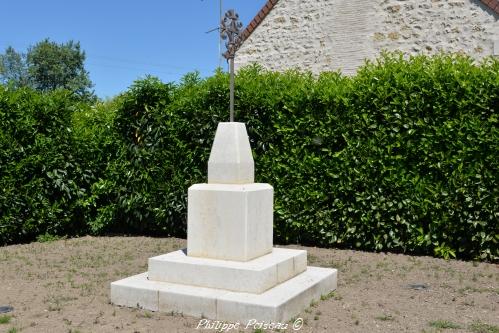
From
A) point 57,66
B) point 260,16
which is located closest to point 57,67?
point 57,66

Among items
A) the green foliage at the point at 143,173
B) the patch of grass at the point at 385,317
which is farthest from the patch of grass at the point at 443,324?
the green foliage at the point at 143,173

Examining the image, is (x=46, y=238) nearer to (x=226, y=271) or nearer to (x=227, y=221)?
(x=227, y=221)

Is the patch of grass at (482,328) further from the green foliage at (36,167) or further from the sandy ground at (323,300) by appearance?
the green foliage at (36,167)

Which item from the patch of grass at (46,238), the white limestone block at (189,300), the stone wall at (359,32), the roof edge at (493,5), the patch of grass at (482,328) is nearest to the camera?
the patch of grass at (482,328)

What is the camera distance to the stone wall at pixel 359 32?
10.9 metres

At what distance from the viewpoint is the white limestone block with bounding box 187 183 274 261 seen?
532 cm

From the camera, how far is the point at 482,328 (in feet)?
15.5

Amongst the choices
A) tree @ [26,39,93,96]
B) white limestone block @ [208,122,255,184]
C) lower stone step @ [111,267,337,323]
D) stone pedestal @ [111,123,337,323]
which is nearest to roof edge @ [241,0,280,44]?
white limestone block @ [208,122,255,184]

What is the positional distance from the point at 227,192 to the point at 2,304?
2.60m

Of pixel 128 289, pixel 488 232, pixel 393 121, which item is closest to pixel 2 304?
pixel 128 289

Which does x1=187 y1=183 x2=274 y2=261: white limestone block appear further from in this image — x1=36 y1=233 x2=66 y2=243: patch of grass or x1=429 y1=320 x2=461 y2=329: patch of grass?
x1=36 y1=233 x2=66 y2=243: patch of grass

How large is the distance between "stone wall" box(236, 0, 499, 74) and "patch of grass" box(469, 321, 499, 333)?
7.48 m

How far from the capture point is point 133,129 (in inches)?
385

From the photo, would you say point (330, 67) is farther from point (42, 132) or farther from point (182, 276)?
point (182, 276)
